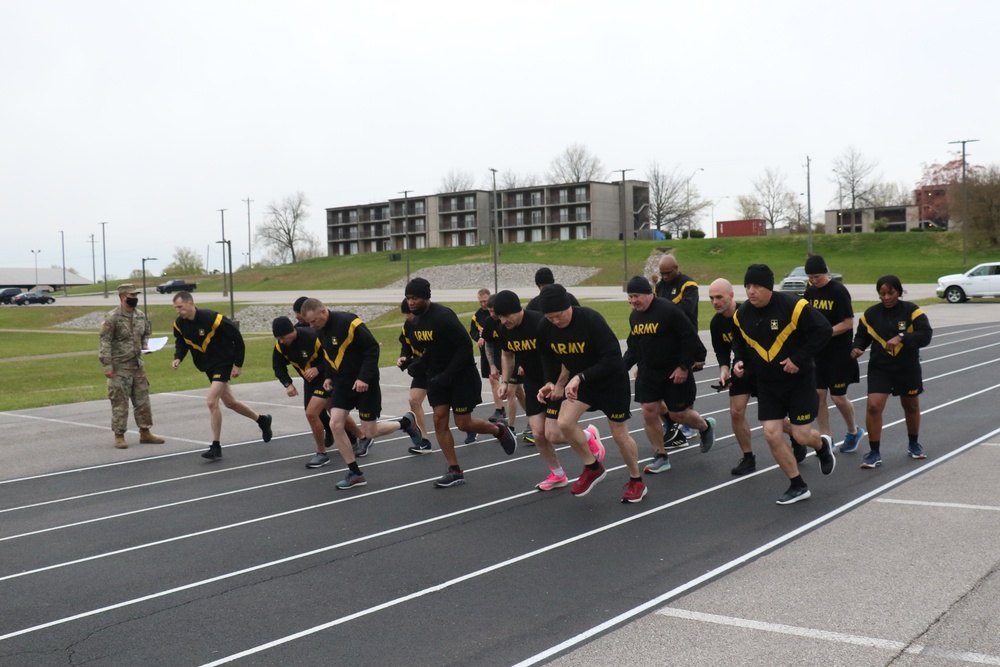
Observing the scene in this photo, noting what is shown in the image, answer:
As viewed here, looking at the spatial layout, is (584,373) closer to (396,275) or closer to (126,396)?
(126,396)

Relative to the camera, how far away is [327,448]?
11.4 meters

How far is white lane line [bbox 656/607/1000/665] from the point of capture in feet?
14.7

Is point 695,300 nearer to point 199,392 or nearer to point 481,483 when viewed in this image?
point 481,483

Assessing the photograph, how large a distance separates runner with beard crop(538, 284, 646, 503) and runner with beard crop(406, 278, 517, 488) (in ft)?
3.49

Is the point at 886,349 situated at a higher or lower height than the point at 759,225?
lower

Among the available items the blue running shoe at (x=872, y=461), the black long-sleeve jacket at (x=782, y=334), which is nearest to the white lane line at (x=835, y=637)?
the black long-sleeve jacket at (x=782, y=334)

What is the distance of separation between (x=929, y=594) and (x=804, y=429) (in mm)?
2562

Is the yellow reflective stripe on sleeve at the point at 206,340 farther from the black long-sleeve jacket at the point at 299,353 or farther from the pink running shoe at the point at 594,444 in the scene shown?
the pink running shoe at the point at 594,444

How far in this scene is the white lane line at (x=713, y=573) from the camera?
4.83 m

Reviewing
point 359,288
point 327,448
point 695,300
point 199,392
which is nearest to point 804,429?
point 695,300

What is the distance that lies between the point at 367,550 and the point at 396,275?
89080 millimetres

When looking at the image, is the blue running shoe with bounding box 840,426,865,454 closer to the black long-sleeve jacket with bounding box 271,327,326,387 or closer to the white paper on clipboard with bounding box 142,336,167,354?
the black long-sleeve jacket with bounding box 271,327,326,387

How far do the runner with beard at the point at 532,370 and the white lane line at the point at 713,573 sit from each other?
2.08 m

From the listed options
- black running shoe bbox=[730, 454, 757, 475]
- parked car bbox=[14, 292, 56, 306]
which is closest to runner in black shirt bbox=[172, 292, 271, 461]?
black running shoe bbox=[730, 454, 757, 475]
